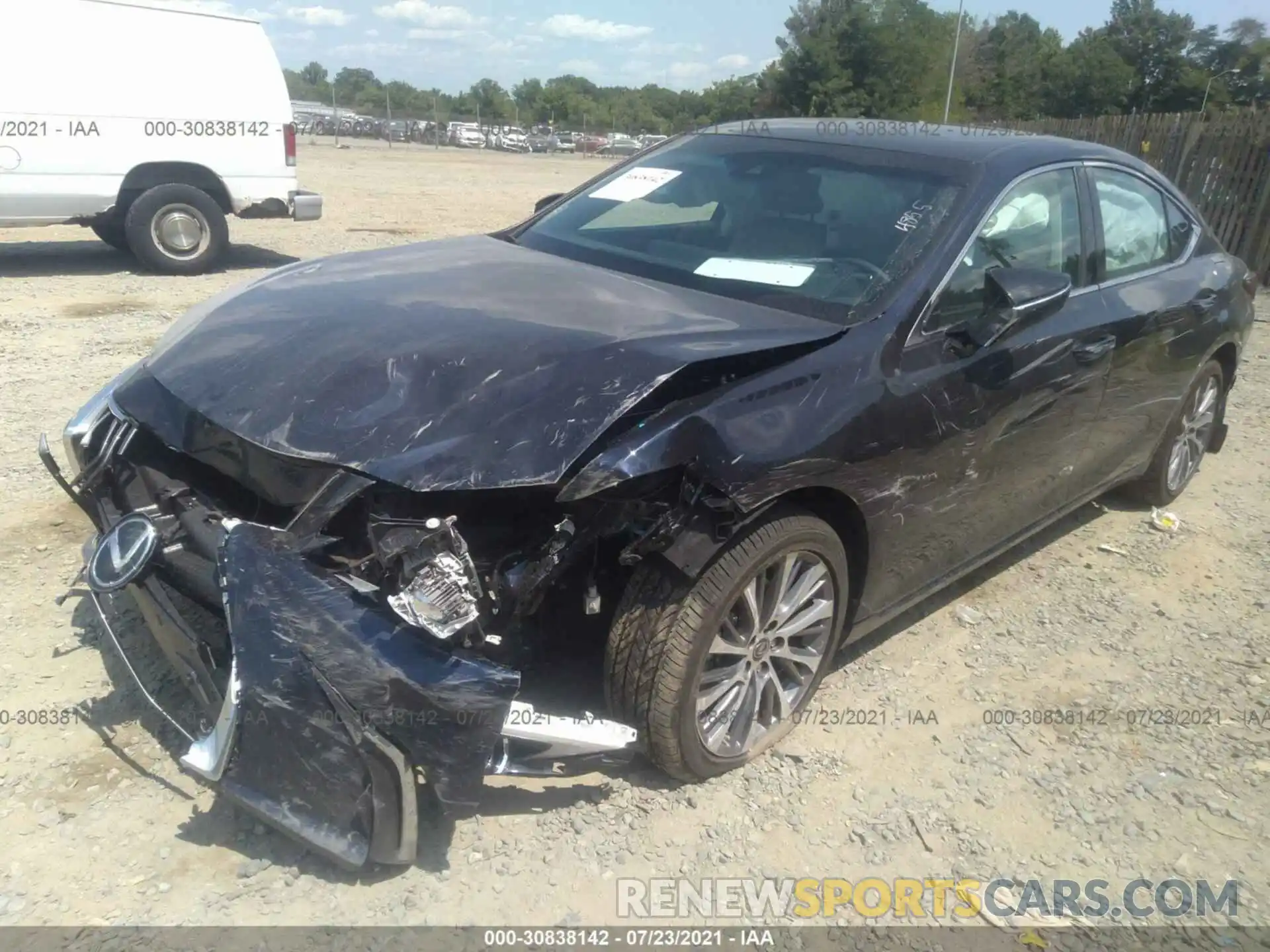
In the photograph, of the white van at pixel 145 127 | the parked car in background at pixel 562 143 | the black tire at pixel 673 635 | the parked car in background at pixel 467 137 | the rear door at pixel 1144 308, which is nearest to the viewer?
the black tire at pixel 673 635

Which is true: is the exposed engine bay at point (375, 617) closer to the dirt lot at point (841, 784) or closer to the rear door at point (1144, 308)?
the dirt lot at point (841, 784)

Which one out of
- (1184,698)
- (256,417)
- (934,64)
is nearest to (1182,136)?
(1184,698)

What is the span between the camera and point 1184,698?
3592 millimetres

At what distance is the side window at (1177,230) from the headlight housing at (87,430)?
440 cm

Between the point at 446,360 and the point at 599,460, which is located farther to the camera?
the point at 446,360

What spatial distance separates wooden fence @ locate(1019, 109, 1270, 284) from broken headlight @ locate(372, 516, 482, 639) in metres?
12.1

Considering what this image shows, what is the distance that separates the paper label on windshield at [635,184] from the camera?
13.4 feet

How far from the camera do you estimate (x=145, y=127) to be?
9.45m

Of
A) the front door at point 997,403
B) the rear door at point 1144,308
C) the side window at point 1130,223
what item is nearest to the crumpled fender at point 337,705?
the front door at point 997,403

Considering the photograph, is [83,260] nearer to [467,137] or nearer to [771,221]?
[771,221]

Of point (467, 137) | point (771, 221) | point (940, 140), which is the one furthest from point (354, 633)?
point (467, 137)

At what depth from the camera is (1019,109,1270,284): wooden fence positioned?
41.0 ft

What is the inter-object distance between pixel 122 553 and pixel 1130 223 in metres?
4.04

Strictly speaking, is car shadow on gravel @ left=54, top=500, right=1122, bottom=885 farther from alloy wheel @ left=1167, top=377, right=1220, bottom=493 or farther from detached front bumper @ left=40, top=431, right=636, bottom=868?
alloy wheel @ left=1167, top=377, right=1220, bottom=493
